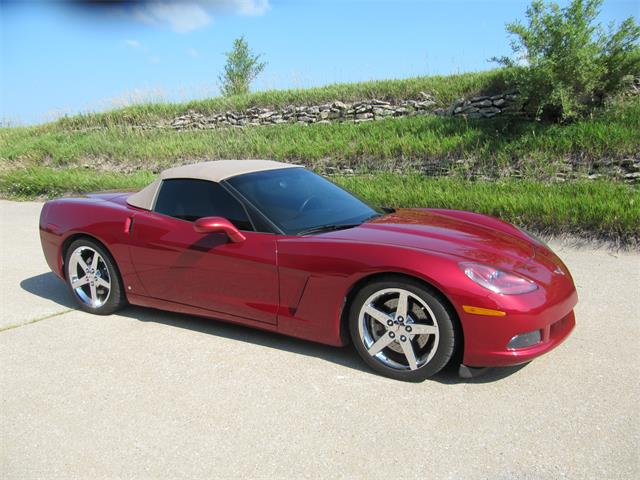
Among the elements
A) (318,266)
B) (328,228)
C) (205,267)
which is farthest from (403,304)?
(205,267)

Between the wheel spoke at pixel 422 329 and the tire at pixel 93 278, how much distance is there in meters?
2.54

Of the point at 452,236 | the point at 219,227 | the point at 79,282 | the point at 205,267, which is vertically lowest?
the point at 79,282

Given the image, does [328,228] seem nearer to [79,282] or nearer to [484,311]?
[484,311]

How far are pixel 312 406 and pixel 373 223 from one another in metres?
1.43

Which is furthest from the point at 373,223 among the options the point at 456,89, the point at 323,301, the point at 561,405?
the point at 456,89

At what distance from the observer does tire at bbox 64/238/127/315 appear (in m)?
4.54

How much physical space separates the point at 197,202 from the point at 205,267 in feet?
1.82

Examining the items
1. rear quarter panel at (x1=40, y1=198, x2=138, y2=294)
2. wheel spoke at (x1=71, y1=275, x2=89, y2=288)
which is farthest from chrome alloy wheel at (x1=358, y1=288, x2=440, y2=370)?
wheel spoke at (x1=71, y1=275, x2=89, y2=288)

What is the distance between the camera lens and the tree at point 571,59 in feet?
27.7

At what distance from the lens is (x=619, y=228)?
596cm

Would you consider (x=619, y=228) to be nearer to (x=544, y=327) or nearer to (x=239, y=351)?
(x=544, y=327)

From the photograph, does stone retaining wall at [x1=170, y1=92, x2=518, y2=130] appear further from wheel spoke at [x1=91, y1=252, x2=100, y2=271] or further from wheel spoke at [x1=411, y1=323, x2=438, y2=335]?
wheel spoke at [x1=91, y1=252, x2=100, y2=271]

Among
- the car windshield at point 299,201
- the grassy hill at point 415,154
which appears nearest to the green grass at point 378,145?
the grassy hill at point 415,154

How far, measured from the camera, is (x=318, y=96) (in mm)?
13422
